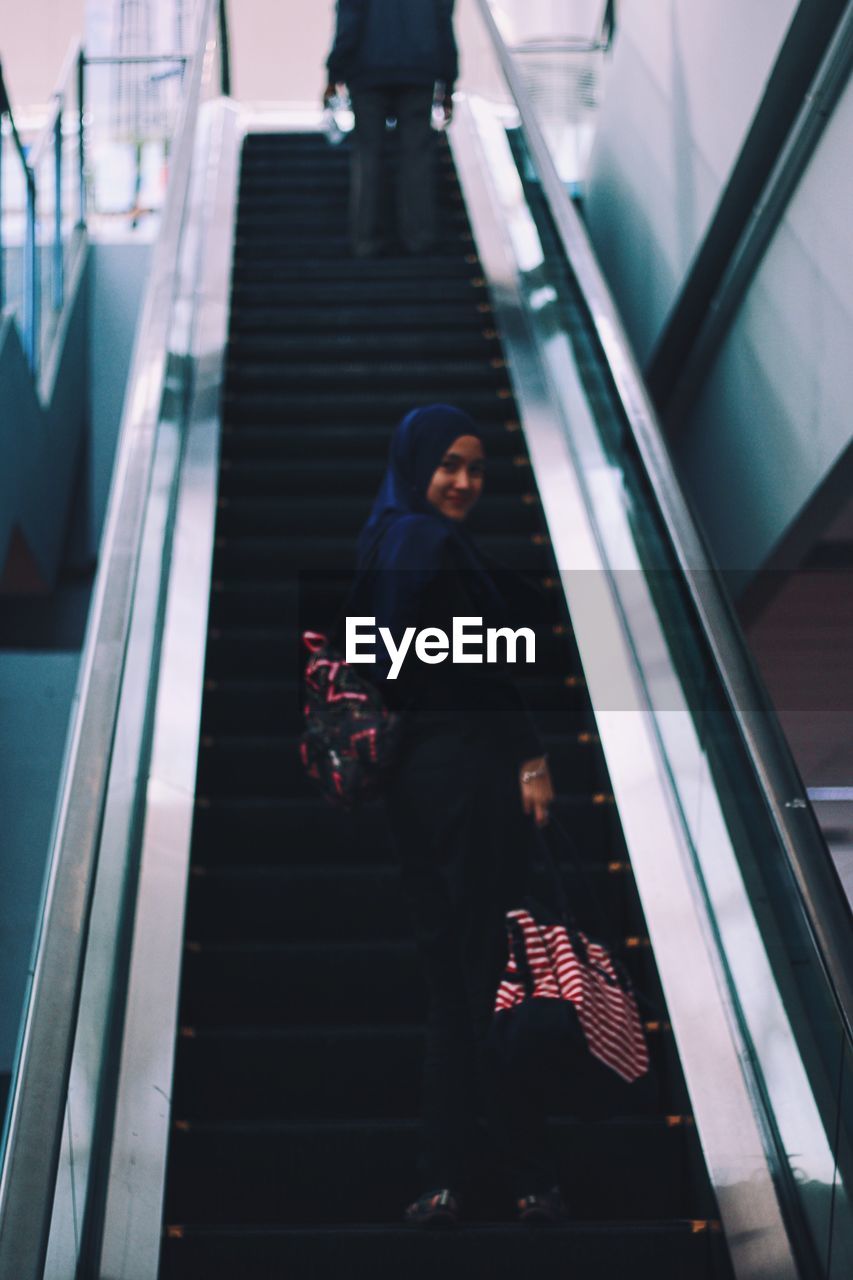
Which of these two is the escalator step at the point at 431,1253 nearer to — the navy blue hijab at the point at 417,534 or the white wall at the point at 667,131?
the navy blue hijab at the point at 417,534

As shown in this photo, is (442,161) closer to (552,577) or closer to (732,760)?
(552,577)

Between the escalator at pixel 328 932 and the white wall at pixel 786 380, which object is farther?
the white wall at pixel 786 380

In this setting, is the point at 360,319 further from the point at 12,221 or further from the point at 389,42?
the point at 389,42

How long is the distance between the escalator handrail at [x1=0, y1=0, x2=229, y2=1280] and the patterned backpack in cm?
46

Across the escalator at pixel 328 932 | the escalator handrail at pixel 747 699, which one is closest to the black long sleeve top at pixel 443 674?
the escalator at pixel 328 932

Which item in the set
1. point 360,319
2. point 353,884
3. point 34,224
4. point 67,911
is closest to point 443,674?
point 67,911

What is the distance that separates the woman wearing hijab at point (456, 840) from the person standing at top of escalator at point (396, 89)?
586cm

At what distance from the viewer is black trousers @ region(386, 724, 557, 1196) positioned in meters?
2.97

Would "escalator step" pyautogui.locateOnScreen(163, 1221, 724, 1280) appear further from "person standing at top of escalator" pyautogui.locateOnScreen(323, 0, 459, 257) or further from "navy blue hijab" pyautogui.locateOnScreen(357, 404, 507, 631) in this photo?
"person standing at top of escalator" pyautogui.locateOnScreen(323, 0, 459, 257)

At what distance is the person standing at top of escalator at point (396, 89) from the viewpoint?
8.57m

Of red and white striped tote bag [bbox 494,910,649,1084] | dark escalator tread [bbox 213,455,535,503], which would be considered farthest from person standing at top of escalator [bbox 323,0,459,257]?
red and white striped tote bag [bbox 494,910,649,1084]

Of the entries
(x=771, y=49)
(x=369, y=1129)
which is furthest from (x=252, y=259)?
(x=369, y=1129)

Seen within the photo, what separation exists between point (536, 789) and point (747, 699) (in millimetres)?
775

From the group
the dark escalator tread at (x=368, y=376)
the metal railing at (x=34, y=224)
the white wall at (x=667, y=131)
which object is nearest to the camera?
the white wall at (x=667, y=131)
